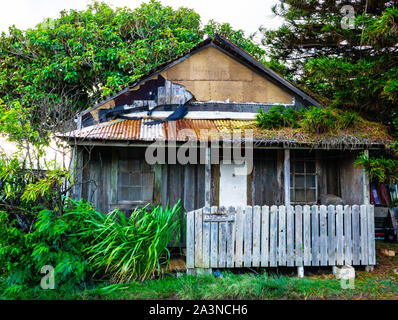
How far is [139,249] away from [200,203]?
315 cm

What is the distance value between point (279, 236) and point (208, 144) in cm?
265

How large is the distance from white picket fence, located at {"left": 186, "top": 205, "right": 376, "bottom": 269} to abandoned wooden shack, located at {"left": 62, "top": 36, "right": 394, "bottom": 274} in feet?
2.46

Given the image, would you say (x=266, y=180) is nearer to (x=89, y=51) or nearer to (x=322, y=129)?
(x=322, y=129)

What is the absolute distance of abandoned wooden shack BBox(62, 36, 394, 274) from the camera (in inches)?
286

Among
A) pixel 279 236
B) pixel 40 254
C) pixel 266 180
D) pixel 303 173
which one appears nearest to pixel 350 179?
pixel 303 173

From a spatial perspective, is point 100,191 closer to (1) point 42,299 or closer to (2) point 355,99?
(1) point 42,299

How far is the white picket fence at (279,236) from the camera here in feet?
19.6

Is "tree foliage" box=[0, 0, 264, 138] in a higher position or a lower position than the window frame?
higher

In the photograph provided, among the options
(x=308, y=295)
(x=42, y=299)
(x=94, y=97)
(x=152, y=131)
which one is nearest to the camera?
(x=42, y=299)

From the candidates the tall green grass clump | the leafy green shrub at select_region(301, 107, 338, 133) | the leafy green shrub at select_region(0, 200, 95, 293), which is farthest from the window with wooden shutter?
the leafy green shrub at select_region(301, 107, 338, 133)

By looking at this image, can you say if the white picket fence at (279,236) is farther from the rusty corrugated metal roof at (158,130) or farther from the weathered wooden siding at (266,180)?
the weathered wooden siding at (266,180)

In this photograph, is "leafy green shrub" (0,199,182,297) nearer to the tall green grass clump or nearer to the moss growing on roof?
the tall green grass clump

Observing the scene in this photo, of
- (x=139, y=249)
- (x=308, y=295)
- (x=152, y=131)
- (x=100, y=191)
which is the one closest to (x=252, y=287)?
(x=308, y=295)

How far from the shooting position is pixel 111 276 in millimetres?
5527
